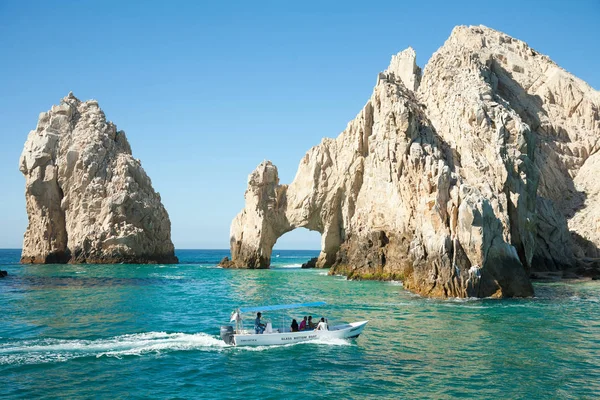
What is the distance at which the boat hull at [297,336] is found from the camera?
28.8 m

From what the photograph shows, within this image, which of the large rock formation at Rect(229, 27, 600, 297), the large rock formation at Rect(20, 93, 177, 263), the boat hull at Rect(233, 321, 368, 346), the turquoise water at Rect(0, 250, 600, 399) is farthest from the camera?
the large rock formation at Rect(20, 93, 177, 263)

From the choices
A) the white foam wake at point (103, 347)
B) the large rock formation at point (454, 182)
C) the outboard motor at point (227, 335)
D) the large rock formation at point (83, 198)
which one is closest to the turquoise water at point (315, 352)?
the white foam wake at point (103, 347)

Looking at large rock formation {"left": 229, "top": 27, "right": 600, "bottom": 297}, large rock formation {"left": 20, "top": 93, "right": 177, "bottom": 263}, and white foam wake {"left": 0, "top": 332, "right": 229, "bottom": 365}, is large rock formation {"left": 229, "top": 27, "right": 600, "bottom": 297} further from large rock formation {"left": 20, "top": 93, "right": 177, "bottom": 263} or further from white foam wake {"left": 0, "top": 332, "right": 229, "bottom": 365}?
large rock formation {"left": 20, "top": 93, "right": 177, "bottom": 263}

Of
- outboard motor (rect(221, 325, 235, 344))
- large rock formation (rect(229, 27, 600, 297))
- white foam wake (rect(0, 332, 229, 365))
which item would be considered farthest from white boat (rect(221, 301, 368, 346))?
large rock formation (rect(229, 27, 600, 297))

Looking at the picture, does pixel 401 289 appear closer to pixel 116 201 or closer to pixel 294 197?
pixel 294 197

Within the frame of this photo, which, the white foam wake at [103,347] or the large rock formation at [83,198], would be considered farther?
the large rock formation at [83,198]

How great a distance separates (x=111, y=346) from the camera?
27.5 m

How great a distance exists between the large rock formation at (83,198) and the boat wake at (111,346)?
71297 mm

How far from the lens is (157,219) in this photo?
4075 inches

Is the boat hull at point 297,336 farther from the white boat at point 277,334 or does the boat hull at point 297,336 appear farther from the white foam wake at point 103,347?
the white foam wake at point 103,347

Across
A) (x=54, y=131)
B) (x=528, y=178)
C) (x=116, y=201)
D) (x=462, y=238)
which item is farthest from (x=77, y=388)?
(x=54, y=131)

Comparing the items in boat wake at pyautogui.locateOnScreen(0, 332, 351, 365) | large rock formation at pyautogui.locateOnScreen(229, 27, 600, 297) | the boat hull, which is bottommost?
boat wake at pyautogui.locateOnScreen(0, 332, 351, 365)

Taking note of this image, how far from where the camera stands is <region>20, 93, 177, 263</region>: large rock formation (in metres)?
97.4

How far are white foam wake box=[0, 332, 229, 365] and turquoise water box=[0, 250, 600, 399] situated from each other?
0.20 ft
